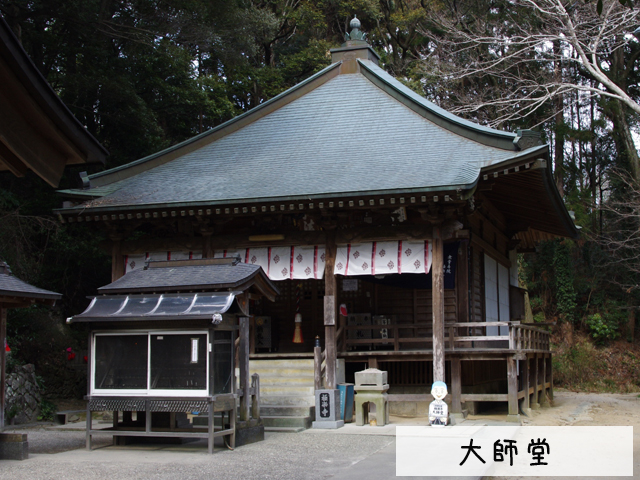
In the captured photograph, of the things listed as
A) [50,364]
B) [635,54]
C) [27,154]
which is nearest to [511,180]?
[27,154]

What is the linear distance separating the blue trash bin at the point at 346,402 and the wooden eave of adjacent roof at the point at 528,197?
462cm

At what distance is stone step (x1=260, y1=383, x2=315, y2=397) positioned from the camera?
12883 mm

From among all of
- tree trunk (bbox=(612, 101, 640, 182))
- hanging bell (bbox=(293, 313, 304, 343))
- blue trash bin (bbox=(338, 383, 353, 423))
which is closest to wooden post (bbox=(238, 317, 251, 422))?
blue trash bin (bbox=(338, 383, 353, 423))

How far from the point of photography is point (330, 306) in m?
13.1

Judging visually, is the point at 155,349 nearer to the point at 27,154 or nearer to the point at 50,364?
the point at 27,154

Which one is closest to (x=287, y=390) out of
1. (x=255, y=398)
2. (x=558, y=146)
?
(x=255, y=398)

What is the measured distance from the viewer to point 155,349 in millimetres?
9141

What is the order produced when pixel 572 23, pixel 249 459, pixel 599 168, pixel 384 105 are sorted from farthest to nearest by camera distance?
1. pixel 599 168
2. pixel 572 23
3. pixel 384 105
4. pixel 249 459

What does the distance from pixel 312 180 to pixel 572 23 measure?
11.9 m

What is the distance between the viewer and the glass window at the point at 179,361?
29.4ft

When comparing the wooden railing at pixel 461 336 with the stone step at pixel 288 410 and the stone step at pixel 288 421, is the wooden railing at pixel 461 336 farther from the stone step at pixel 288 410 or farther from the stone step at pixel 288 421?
the stone step at pixel 288 421

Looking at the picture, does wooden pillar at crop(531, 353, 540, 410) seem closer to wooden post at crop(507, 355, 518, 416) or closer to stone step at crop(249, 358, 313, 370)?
wooden post at crop(507, 355, 518, 416)

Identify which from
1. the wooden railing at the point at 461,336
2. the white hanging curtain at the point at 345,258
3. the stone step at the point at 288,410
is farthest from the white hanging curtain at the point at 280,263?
the stone step at the point at 288,410

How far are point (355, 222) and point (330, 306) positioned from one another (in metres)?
1.85
